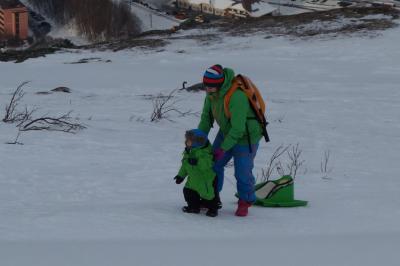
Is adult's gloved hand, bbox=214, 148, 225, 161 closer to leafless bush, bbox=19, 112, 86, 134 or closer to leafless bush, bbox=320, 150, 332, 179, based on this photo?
leafless bush, bbox=320, 150, 332, 179

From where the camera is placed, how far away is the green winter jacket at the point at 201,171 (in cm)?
518

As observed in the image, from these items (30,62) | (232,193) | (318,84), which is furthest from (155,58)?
(232,193)

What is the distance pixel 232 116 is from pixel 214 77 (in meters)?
0.33

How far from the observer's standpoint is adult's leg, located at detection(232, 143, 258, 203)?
5340mm

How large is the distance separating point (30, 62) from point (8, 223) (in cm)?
1775

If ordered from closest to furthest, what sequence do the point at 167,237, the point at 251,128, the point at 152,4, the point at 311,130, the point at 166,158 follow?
the point at 167,237 < the point at 251,128 < the point at 166,158 < the point at 311,130 < the point at 152,4

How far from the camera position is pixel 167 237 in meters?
4.46

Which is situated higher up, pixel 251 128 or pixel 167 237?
pixel 251 128

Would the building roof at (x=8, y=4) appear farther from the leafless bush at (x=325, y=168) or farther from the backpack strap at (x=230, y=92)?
the backpack strap at (x=230, y=92)

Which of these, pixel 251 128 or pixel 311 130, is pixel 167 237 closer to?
pixel 251 128

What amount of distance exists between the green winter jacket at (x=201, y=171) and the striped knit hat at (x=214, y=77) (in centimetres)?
49

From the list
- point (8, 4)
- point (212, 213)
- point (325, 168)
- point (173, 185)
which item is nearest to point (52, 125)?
point (173, 185)

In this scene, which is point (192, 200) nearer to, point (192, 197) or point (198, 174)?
point (192, 197)

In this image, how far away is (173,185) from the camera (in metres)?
6.73
